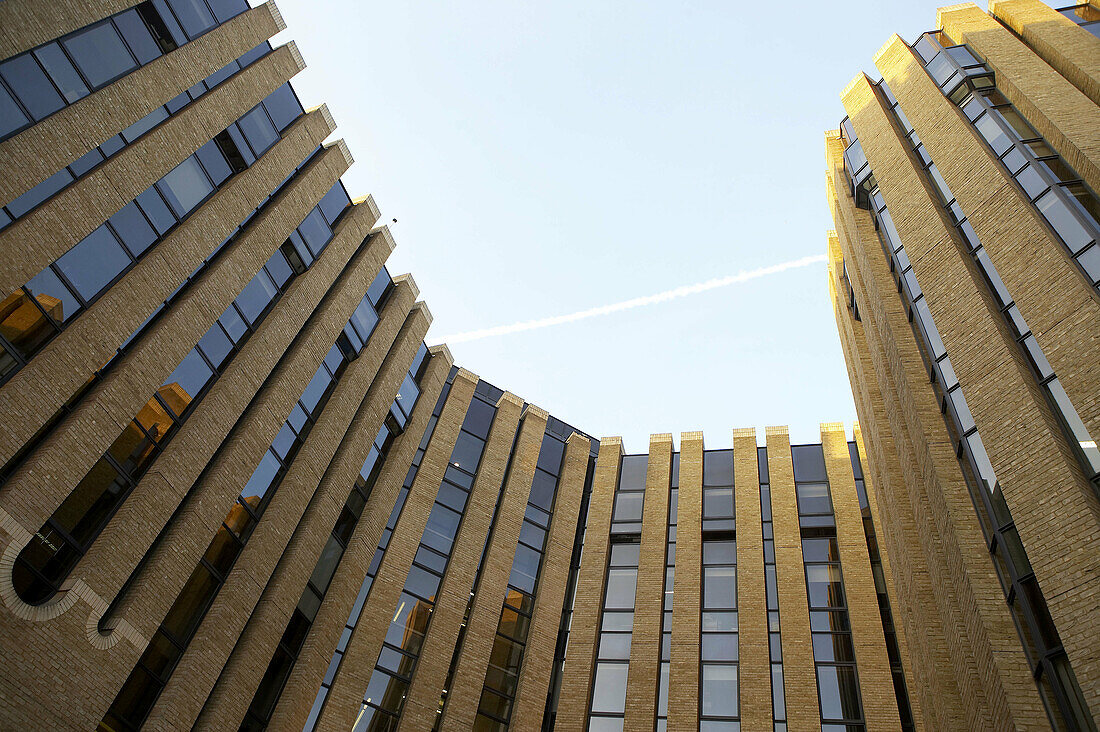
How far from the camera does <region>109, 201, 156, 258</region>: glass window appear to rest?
53.7ft

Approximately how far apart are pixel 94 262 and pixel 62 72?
3988 millimetres

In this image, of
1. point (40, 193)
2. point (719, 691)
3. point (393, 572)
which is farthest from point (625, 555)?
point (40, 193)

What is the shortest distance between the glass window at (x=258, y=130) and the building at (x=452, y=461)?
149 millimetres

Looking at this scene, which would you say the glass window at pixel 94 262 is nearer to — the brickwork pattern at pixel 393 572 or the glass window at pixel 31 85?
the glass window at pixel 31 85

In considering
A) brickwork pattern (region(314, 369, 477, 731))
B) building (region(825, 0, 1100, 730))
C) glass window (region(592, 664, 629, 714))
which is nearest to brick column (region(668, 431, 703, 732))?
glass window (region(592, 664, 629, 714))

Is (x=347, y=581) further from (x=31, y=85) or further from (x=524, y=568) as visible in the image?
(x=31, y=85)

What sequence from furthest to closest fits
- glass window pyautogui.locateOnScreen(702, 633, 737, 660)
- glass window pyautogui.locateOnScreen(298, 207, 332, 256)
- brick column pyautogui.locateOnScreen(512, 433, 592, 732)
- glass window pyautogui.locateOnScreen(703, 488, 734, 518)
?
glass window pyautogui.locateOnScreen(703, 488, 734, 518)
glass window pyautogui.locateOnScreen(702, 633, 737, 660)
brick column pyautogui.locateOnScreen(512, 433, 592, 732)
glass window pyautogui.locateOnScreen(298, 207, 332, 256)

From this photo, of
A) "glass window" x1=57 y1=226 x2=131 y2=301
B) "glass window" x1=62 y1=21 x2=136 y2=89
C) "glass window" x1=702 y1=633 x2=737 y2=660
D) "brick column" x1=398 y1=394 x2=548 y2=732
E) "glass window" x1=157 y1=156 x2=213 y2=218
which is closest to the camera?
"glass window" x1=57 y1=226 x2=131 y2=301

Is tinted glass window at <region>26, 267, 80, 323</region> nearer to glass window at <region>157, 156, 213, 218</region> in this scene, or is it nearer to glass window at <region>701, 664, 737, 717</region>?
glass window at <region>157, 156, 213, 218</region>

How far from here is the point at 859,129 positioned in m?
25.8

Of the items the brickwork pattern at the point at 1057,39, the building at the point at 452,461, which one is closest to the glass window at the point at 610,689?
the building at the point at 452,461

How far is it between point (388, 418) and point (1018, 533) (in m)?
18.9

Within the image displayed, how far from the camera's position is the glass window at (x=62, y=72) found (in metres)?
14.9

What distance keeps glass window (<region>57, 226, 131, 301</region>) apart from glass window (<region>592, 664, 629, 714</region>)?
1907 centimetres
